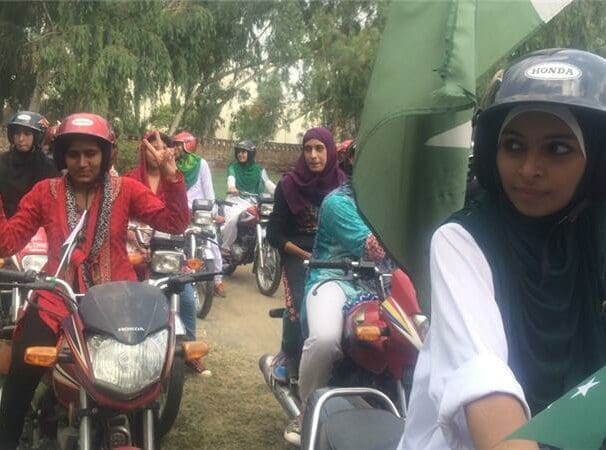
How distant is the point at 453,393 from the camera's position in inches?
52.4

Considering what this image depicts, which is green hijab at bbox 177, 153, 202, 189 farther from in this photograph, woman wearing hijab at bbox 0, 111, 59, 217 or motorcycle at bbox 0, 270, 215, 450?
motorcycle at bbox 0, 270, 215, 450

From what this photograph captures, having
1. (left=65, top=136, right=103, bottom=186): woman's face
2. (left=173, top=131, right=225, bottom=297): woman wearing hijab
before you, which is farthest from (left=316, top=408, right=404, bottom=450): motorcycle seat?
(left=173, top=131, right=225, bottom=297): woman wearing hijab

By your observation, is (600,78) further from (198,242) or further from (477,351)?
(198,242)

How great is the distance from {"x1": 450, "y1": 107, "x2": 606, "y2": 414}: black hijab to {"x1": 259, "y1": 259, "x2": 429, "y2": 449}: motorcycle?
886 mm

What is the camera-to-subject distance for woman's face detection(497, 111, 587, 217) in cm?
150

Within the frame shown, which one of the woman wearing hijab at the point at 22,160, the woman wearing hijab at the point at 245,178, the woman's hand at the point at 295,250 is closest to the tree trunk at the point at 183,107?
the woman wearing hijab at the point at 245,178

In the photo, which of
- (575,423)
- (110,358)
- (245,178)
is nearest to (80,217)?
(110,358)

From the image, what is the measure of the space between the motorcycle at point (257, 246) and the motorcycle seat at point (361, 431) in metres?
6.60

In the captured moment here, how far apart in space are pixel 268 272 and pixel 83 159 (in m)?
5.06

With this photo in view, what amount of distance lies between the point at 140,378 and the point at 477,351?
1815mm

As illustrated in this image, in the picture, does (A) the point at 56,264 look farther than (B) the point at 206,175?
No

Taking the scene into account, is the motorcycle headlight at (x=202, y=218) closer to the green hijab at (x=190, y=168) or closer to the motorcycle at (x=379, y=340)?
the green hijab at (x=190, y=168)

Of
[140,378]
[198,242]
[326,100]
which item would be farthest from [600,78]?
[326,100]

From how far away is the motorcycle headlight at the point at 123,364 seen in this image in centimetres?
289
